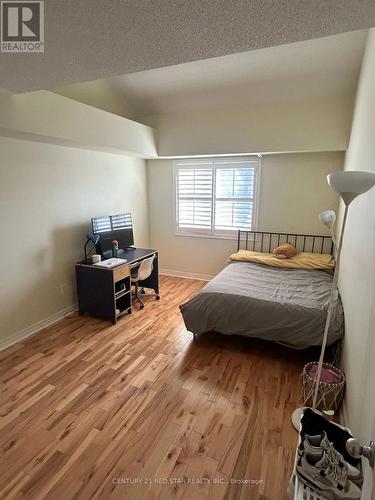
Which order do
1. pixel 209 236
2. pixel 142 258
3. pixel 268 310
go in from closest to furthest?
pixel 268 310 → pixel 142 258 → pixel 209 236

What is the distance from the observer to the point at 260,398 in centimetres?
218

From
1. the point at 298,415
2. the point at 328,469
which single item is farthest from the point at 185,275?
the point at 328,469

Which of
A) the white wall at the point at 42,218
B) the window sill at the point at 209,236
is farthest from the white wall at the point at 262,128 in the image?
the window sill at the point at 209,236

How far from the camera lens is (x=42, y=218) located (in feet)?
10.4

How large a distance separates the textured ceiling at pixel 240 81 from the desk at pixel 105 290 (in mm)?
2121

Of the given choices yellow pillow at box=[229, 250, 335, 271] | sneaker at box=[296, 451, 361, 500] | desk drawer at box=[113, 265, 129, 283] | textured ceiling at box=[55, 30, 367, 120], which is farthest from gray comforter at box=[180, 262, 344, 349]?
textured ceiling at box=[55, 30, 367, 120]

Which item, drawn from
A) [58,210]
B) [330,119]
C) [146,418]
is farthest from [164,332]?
[330,119]

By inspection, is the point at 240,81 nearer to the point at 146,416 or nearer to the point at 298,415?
the point at 298,415

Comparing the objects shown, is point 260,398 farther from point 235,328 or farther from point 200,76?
point 200,76

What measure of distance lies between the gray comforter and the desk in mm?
968

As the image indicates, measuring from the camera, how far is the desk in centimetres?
331

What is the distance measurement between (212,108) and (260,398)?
376cm

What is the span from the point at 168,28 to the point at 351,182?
1.21 m

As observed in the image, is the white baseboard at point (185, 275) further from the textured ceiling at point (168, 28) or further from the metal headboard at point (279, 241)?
the textured ceiling at point (168, 28)
